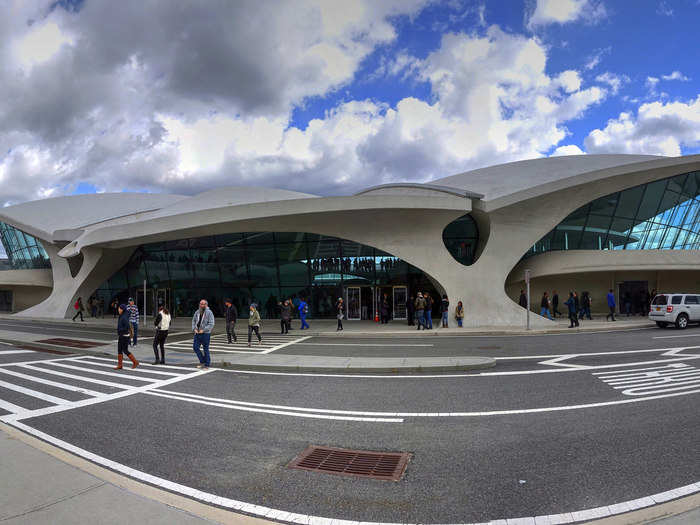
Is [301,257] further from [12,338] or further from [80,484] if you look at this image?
[80,484]

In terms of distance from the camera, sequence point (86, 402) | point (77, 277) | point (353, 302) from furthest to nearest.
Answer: point (77, 277), point (353, 302), point (86, 402)

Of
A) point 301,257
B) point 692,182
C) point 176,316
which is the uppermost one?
point 692,182

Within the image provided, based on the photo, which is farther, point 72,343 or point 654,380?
point 72,343

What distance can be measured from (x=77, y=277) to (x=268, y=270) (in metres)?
16.7

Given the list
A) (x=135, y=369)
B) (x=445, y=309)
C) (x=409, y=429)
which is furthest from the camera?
(x=445, y=309)

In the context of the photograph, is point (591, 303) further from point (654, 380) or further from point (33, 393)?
point (33, 393)

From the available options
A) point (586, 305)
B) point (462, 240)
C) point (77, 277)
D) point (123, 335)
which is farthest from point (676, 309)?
point (77, 277)

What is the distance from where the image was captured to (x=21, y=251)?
138 feet

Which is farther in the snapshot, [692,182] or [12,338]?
[692,182]

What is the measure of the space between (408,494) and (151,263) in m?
32.6

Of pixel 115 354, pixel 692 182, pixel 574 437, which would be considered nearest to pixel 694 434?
pixel 574 437

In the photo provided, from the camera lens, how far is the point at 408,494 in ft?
13.1

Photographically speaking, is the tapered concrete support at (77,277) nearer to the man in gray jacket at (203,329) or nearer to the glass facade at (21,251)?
the glass facade at (21,251)

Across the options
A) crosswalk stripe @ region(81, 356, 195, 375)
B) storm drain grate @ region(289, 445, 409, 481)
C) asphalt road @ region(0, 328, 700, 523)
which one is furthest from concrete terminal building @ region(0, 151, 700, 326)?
storm drain grate @ region(289, 445, 409, 481)
